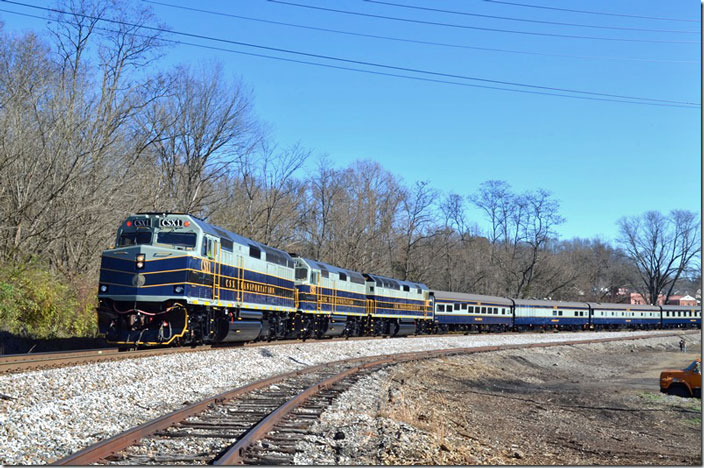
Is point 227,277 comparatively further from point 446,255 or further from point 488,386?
point 446,255

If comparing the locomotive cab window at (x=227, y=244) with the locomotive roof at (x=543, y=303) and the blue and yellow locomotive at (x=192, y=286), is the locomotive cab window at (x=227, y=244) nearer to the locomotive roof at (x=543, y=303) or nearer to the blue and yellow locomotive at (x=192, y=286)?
the blue and yellow locomotive at (x=192, y=286)

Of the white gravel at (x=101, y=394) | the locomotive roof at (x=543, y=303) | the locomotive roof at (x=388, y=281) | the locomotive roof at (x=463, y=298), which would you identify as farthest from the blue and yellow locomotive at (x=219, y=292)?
the locomotive roof at (x=543, y=303)

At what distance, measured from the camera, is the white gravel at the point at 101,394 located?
7441 mm

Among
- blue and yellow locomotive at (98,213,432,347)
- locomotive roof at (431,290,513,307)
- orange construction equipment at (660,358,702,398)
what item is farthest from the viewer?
locomotive roof at (431,290,513,307)

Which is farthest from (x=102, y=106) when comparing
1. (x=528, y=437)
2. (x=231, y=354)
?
(x=528, y=437)

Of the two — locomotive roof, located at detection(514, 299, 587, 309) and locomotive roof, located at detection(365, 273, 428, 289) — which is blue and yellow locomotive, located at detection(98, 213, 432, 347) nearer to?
locomotive roof, located at detection(365, 273, 428, 289)

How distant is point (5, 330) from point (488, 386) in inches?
603

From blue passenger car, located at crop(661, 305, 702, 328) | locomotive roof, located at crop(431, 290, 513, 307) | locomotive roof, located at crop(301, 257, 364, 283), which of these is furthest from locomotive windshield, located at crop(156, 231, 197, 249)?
blue passenger car, located at crop(661, 305, 702, 328)

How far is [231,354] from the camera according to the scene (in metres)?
18.1

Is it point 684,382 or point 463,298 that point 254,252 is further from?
point 463,298

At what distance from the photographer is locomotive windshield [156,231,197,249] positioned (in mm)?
17547

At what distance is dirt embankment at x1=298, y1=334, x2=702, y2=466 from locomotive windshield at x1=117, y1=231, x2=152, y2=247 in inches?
295

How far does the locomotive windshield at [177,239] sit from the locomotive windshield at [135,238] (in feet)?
0.94

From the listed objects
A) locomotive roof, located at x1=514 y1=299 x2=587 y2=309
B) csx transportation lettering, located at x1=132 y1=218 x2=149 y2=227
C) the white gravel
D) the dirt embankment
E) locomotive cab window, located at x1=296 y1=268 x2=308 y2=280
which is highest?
csx transportation lettering, located at x1=132 y1=218 x2=149 y2=227
